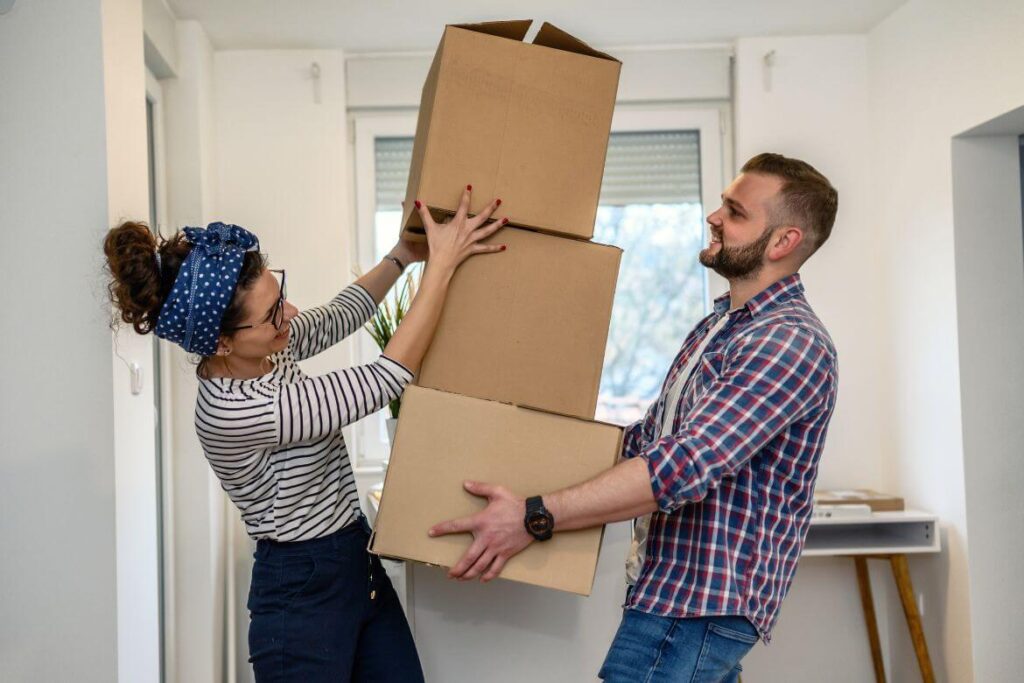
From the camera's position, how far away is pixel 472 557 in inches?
55.3

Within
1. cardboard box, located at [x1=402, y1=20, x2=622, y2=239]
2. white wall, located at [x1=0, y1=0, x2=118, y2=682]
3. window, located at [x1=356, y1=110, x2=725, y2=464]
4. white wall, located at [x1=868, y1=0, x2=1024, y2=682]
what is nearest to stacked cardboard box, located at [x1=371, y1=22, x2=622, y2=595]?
cardboard box, located at [x1=402, y1=20, x2=622, y2=239]

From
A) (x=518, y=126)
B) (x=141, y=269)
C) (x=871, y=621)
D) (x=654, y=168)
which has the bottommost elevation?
(x=871, y=621)

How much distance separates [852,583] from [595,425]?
93.4 inches

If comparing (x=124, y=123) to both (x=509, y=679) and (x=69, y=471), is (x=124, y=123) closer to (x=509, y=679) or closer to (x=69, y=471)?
(x=69, y=471)

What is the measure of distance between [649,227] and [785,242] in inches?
81.8

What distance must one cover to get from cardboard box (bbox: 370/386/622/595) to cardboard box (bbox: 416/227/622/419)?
0.19ft

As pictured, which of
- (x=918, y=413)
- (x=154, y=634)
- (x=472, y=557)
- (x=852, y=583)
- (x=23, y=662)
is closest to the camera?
(x=472, y=557)

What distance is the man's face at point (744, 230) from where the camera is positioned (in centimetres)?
161

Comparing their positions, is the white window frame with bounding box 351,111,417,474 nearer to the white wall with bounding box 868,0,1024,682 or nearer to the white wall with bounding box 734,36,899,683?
the white wall with bounding box 734,36,899,683

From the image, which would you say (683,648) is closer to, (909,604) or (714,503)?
(714,503)

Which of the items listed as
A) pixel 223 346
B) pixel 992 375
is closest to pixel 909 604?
pixel 992 375

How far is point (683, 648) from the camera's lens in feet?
4.73

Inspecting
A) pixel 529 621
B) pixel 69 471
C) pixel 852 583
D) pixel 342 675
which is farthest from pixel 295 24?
pixel 852 583

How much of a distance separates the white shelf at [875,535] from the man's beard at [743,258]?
1623 mm
